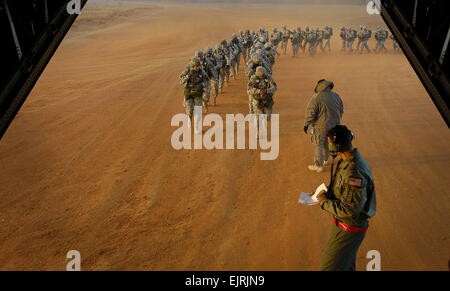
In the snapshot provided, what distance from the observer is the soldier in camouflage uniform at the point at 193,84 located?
9398 mm

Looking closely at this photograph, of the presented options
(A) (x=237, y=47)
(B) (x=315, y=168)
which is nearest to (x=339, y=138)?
(B) (x=315, y=168)

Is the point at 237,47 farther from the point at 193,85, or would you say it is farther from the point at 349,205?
the point at 349,205

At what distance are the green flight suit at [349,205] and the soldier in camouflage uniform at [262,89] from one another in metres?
5.37

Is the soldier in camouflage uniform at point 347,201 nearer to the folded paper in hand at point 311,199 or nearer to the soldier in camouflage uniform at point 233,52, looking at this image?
the folded paper in hand at point 311,199

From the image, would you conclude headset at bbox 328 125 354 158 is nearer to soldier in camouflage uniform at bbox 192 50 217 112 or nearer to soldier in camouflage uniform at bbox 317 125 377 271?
soldier in camouflage uniform at bbox 317 125 377 271

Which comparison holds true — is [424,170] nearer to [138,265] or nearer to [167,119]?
[138,265]

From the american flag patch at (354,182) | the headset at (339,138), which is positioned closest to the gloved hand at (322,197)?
the american flag patch at (354,182)

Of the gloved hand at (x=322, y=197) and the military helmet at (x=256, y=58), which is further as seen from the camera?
the military helmet at (x=256, y=58)

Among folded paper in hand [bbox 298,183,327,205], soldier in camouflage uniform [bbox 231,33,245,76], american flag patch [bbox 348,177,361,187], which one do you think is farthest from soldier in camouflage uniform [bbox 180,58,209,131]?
soldier in camouflage uniform [bbox 231,33,245,76]

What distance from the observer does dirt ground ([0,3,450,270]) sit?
5145 millimetres

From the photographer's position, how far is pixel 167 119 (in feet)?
36.8
